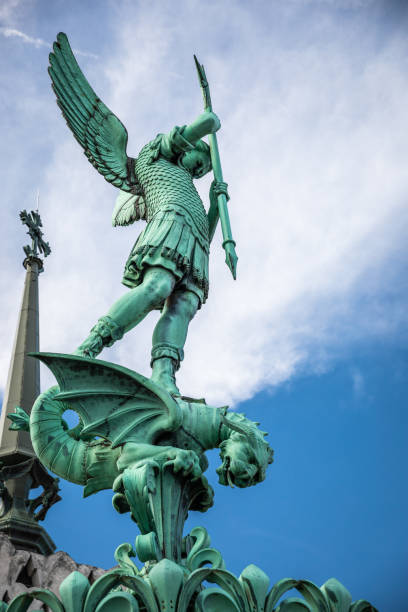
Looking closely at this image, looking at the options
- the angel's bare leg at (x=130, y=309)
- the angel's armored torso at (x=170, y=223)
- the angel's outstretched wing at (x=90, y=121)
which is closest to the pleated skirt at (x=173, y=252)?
the angel's armored torso at (x=170, y=223)

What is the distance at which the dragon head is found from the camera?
16.5 ft

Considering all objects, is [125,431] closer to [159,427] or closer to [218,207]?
[159,427]

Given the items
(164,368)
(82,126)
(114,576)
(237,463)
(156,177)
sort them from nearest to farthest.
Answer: (114,576)
(237,463)
(164,368)
(156,177)
(82,126)

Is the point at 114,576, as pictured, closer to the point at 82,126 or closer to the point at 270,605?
the point at 270,605

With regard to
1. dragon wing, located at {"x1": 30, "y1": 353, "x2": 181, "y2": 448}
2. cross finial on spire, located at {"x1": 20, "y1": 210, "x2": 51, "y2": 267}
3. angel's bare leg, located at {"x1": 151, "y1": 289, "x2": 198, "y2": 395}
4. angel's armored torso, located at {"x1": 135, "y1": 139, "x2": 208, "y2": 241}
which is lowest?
dragon wing, located at {"x1": 30, "y1": 353, "x2": 181, "y2": 448}

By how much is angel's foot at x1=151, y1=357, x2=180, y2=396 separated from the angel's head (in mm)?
2442

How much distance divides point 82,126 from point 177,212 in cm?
182

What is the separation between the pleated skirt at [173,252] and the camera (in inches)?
255

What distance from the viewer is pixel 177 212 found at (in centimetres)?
688

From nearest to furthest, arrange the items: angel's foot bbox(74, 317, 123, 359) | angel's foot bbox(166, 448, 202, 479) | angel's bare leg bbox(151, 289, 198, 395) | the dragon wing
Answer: angel's foot bbox(166, 448, 202, 479) < the dragon wing < angel's foot bbox(74, 317, 123, 359) < angel's bare leg bbox(151, 289, 198, 395)

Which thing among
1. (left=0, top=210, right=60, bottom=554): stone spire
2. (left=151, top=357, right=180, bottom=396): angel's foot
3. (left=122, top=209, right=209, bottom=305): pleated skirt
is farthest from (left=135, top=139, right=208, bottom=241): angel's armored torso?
(left=0, top=210, right=60, bottom=554): stone spire

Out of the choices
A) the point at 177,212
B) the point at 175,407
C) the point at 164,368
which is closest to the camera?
the point at 175,407

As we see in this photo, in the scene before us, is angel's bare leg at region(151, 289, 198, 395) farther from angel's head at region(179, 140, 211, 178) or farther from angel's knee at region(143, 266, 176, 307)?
angel's head at region(179, 140, 211, 178)

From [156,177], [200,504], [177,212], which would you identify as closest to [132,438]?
[200,504]
